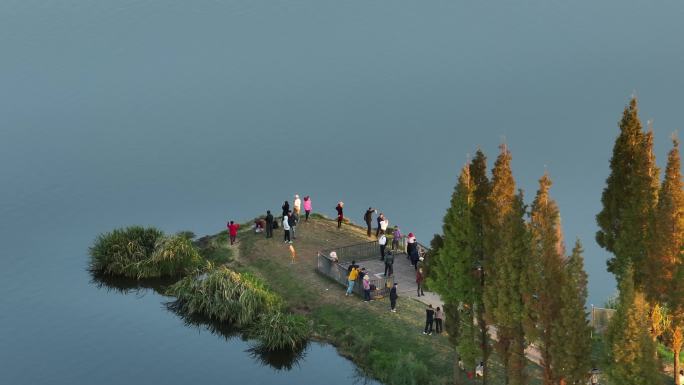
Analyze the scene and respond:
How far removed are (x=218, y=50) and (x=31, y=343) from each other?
43671 millimetres

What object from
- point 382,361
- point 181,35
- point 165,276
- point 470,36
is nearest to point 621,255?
point 382,361

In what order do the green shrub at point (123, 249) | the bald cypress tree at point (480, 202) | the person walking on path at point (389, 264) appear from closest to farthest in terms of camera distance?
the bald cypress tree at point (480, 202) < the person walking on path at point (389, 264) < the green shrub at point (123, 249)

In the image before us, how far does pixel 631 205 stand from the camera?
52562 mm

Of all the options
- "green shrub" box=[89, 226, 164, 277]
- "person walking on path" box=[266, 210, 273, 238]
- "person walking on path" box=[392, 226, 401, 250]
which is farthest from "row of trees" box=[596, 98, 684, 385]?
"green shrub" box=[89, 226, 164, 277]

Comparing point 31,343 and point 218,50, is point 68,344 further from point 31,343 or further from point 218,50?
point 218,50

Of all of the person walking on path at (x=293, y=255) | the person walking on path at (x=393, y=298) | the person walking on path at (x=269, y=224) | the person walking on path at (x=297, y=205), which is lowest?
the person walking on path at (x=393, y=298)

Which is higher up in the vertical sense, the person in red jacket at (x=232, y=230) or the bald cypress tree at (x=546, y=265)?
the person in red jacket at (x=232, y=230)

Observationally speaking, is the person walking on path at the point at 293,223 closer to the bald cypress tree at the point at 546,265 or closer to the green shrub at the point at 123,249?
the green shrub at the point at 123,249

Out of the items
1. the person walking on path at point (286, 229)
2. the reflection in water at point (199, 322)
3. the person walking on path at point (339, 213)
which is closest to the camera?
the reflection in water at point (199, 322)

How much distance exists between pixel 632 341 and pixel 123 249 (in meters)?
33.4

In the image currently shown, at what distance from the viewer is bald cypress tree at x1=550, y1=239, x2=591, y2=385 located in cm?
4369

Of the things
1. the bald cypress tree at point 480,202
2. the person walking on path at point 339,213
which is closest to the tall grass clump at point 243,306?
the person walking on path at point 339,213

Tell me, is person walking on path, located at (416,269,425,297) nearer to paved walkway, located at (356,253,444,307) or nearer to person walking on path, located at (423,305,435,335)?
paved walkway, located at (356,253,444,307)

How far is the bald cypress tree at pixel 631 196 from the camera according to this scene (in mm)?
52031
